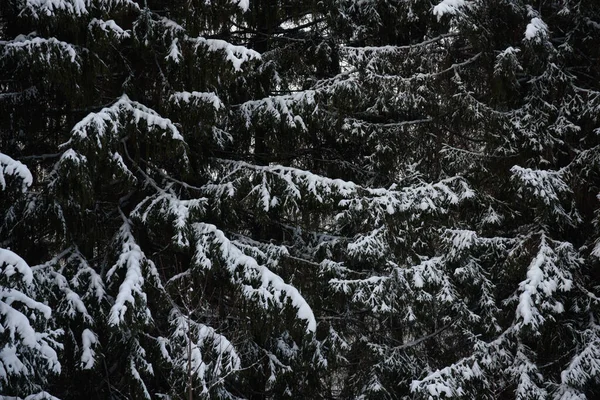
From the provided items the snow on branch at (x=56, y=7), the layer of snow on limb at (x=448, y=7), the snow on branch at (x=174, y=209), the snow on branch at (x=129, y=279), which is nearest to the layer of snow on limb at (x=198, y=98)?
the snow on branch at (x=174, y=209)

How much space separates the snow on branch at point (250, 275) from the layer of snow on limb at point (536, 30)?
4.67 meters

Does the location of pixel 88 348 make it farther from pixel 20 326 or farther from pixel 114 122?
pixel 114 122

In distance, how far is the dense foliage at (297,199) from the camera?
5.97 m

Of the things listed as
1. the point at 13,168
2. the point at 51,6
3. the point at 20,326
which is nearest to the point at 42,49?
the point at 51,6

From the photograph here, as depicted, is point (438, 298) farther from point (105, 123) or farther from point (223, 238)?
point (105, 123)

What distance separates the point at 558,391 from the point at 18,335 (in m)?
6.46

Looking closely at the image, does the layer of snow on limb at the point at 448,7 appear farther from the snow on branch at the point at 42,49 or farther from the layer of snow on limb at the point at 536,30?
the snow on branch at the point at 42,49

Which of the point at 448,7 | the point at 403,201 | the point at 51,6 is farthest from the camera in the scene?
the point at 448,7

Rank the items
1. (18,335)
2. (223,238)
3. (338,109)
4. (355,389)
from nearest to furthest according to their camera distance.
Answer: (18,335) → (223,238) → (338,109) → (355,389)

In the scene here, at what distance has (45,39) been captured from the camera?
Result: 5.68m

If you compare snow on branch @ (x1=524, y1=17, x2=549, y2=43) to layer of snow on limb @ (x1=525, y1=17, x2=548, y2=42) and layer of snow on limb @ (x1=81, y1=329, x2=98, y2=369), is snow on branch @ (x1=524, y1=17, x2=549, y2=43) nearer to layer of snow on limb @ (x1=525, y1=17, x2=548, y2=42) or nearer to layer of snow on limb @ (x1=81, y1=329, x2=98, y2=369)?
layer of snow on limb @ (x1=525, y1=17, x2=548, y2=42)

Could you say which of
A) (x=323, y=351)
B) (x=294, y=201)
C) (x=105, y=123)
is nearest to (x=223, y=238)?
(x=294, y=201)

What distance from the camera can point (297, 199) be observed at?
6.87 m

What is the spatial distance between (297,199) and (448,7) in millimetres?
3283
